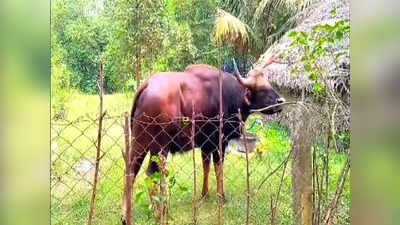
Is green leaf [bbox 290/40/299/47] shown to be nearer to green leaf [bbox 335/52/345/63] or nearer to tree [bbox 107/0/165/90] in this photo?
green leaf [bbox 335/52/345/63]

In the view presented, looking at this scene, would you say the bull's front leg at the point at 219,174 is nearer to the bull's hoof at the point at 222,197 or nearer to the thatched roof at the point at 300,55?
the bull's hoof at the point at 222,197

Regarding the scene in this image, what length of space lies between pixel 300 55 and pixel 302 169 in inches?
15.6

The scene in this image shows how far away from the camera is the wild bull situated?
1.46 m

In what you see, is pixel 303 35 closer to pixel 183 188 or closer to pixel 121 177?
pixel 183 188

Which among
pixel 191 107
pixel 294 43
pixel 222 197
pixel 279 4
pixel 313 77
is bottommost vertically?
pixel 222 197

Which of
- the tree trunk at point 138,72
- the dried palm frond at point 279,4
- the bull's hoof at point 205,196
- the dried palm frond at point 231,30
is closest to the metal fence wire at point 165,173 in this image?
the bull's hoof at point 205,196

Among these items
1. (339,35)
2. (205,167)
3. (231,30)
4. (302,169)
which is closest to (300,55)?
(339,35)

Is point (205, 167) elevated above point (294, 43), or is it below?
below

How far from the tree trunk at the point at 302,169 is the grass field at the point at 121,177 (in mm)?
27

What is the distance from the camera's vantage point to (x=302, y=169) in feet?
5.11
